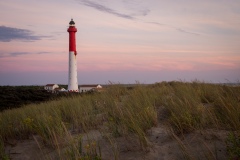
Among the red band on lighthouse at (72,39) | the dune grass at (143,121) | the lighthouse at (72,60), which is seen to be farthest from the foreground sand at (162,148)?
the red band on lighthouse at (72,39)

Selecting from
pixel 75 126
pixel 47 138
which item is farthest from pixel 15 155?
pixel 75 126

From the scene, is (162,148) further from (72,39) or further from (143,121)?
(72,39)

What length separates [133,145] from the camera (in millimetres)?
4312

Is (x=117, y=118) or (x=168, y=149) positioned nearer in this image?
(x=168, y=149)

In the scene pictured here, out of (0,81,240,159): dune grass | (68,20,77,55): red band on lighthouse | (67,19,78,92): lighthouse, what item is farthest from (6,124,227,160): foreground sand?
(68,20,77,55): red band on lighthouse

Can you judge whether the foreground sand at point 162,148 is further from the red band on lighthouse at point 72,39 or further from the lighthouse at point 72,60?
the red band on lighthouse at point 72,39

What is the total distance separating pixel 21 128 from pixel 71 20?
72.7ft

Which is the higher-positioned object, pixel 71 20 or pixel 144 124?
pixel 71 20

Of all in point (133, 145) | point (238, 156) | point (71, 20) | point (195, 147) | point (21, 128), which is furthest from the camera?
point (71, 20)

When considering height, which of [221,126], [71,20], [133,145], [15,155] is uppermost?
[71,20]

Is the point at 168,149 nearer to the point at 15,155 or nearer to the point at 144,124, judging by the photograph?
the point at 144,124

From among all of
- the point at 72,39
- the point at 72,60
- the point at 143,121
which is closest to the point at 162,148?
the point at 143,121

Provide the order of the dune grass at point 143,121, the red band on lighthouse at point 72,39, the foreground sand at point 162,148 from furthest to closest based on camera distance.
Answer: the red band on lighthouse at point 72,39
the dune grass at point 143,121
the foreground sand at point 162,148

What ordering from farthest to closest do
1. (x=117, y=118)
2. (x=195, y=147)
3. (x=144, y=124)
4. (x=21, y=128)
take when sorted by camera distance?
(x=21, y=128), (x=117, y=118), (x=144, y=124), (x=195, y=147)
